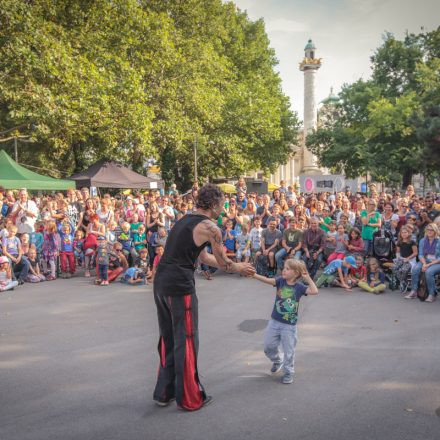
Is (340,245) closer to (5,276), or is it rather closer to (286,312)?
(286,312)

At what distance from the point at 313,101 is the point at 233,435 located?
52.9m

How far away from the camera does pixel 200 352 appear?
213 inches

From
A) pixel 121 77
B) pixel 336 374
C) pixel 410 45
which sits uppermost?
pixel 410 45

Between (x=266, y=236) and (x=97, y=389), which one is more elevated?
(x=266, y=236)

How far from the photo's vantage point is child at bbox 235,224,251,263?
1129 cm

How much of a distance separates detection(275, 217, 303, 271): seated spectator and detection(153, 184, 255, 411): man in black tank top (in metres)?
6.76

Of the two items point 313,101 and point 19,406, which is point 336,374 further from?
point 313,101

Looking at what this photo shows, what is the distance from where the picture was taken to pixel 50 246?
11055mm

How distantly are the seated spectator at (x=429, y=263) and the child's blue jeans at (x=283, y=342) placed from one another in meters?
4.63

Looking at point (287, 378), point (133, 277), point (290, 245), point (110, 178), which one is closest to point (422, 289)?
point (290, 245)

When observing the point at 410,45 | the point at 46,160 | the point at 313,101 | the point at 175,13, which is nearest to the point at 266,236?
the point at 175,13

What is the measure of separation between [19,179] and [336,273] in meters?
11.6

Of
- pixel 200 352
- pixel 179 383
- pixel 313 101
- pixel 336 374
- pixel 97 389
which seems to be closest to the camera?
pixel 179 383

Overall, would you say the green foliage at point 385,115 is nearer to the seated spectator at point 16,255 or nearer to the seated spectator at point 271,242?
the seated spectator at point 271,242
